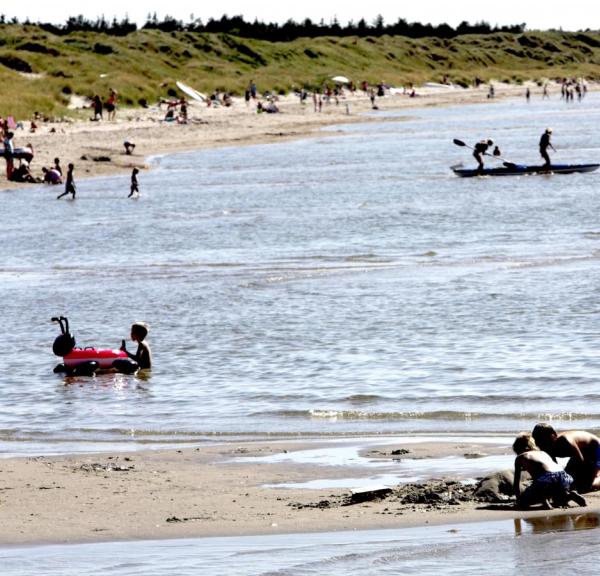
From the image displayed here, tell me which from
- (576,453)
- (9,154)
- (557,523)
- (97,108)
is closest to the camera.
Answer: (557,523)

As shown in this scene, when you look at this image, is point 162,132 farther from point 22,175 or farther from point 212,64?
point 212,64

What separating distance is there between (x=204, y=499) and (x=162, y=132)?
6140 centimetres

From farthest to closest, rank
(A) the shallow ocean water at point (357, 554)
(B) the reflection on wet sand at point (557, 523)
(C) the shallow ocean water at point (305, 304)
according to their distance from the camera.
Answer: (C) the shallow ocean water at point (305, 304), (B) the reflection on wet sand at point (557, 523), (A) the shallow ocean water at point (357, 554)

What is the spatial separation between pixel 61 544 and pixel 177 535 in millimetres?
876

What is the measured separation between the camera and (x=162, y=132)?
7244 centimetres

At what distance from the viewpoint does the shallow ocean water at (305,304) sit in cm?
1658

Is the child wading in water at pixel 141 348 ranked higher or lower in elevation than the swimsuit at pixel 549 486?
higher

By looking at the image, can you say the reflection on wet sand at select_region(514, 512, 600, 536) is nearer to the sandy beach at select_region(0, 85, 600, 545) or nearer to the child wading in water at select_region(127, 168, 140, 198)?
the sandy beach at select_region(0, 85, 600, 545)

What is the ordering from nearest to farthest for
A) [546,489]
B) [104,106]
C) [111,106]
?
[546,489] → [111,106] → [104,106]

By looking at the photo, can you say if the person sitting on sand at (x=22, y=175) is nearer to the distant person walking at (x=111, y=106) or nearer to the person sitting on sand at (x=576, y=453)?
the distant person walking at (x=111, y=106)

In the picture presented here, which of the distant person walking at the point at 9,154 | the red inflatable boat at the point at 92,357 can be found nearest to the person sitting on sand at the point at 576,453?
the red inflatable boat at the point at 92,357

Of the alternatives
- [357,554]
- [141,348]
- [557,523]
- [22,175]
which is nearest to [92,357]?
[141,348]

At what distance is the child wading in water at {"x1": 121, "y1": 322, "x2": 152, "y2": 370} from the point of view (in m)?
19.2

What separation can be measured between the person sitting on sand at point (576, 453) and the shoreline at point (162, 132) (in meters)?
40.1
